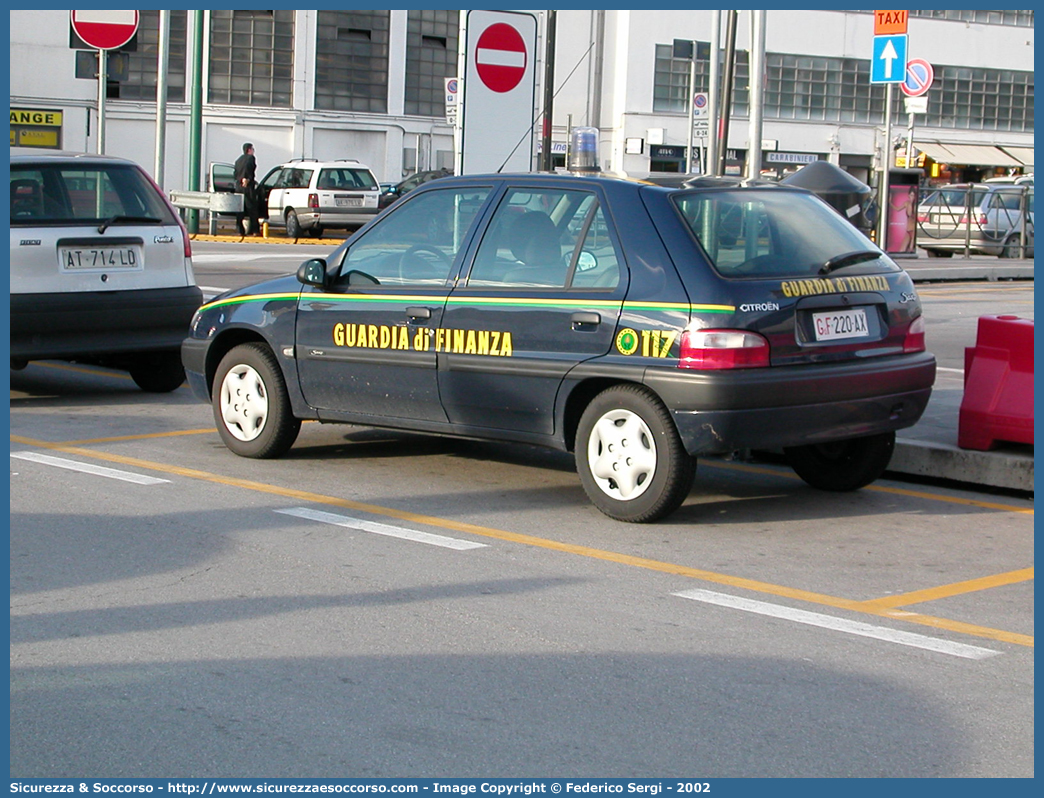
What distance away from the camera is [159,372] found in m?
11.3

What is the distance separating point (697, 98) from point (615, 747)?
2665 cm

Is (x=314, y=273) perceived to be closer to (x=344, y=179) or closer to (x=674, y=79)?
(x=344, y=179)

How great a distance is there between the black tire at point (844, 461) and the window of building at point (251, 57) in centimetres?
4818

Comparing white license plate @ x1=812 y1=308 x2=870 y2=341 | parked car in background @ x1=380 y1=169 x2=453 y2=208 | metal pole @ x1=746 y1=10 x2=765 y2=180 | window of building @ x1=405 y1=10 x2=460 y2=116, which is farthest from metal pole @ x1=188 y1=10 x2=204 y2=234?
window of building @ x1=405 y1=10 x2=460 y2=116

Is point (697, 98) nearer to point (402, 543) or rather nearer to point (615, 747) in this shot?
point (402, 543)

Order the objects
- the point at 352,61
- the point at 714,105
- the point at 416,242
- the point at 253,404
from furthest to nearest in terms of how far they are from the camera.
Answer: the point at 352,61 → the point at 714,105 → the point at 253,404 → the point at 416,242

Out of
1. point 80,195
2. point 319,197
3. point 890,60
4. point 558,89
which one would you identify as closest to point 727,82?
point 890,60

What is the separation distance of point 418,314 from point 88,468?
79.7 inches

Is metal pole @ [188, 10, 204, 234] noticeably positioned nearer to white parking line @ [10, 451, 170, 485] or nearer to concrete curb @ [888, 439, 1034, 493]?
white parking line @ [10, 451, 170, 485]

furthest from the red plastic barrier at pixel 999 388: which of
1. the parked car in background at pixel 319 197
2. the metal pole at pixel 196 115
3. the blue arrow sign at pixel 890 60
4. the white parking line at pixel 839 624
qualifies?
the parked car in background at pixel 319 197

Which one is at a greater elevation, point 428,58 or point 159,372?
point 428,58

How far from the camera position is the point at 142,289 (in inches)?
417

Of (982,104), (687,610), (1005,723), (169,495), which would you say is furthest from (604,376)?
(982,104)

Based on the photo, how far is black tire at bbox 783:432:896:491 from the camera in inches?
309
